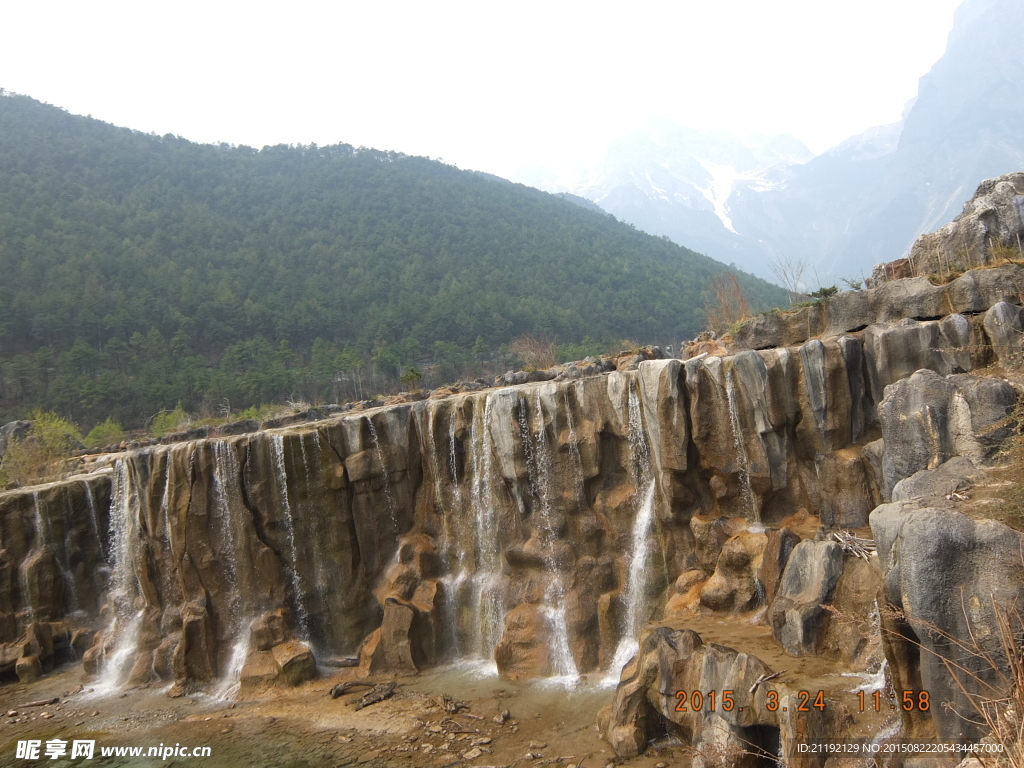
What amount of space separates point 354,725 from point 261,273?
54210 mm

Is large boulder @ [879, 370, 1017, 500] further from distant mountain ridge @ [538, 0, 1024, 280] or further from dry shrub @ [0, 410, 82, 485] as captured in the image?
distant mountain ridge @ [538, 0, 1024, 280]

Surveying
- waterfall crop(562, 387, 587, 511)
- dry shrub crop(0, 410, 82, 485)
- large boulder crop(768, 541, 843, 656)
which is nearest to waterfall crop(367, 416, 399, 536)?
waterfall crop(562, 387, 587, 511)

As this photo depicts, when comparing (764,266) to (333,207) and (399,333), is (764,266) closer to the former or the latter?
(333,207)

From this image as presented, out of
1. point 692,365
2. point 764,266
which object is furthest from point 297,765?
point 764,266

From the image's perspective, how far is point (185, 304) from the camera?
52.5 metres

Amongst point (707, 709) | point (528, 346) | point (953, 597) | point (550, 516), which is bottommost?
point (707, 709)

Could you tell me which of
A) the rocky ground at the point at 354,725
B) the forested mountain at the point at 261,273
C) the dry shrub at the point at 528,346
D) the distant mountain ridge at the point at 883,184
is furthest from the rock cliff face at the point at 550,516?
the distant mountain ridge at the point at 883,184

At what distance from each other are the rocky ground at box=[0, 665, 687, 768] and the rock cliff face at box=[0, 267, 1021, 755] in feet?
1.99

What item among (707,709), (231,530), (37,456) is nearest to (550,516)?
(707,709)

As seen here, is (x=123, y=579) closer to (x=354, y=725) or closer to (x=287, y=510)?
(x=287, y=510)

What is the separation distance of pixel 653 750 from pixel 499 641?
4832 mm

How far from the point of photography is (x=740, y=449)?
1263cm

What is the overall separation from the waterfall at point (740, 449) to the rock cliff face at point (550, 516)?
0.13 feet

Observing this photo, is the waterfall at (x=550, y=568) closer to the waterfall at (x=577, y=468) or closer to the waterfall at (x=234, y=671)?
the waterfall at (x=577, y=468)
